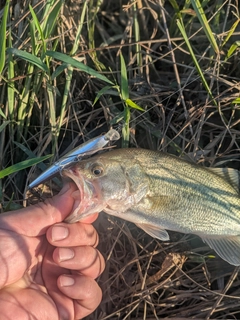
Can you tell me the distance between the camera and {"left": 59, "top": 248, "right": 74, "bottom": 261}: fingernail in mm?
2803

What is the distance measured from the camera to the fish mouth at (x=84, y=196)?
2680 mm

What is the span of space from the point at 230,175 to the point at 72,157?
41.3 inches

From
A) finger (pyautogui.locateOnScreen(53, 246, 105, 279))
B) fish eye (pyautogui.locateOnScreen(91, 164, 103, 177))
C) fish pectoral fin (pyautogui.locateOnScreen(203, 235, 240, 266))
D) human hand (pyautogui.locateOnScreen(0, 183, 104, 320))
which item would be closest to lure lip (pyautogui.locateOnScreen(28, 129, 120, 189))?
human hand (pyautogui.locateOnScreen(0, 183, 104, 320))

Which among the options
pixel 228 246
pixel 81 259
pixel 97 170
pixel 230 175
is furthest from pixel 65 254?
pixel 230 175

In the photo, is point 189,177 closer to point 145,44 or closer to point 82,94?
point 82,94

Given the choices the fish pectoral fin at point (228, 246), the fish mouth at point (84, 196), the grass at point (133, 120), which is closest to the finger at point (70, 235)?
the fish mouth at point (84, 196)

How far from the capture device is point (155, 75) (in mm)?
3898

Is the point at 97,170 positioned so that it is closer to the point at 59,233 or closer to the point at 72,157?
the point at 72,157

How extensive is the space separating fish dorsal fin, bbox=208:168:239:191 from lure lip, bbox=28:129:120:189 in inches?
28.6

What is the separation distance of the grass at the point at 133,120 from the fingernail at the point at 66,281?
578 mm

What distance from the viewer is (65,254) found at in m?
2.81

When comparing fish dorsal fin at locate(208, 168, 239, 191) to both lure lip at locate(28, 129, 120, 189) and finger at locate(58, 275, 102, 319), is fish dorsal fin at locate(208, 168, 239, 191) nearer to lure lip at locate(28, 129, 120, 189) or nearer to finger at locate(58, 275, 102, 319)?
lure lip at locate(28, 129, 120, 189)

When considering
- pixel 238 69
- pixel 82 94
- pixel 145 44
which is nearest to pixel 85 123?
pixel 82 94

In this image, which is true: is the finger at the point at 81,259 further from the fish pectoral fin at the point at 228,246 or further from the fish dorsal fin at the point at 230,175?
the fish dorsal fin at the point at 230,175
